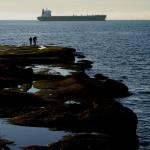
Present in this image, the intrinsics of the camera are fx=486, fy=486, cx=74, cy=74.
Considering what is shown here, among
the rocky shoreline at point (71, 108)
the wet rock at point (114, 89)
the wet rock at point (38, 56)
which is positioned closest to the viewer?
the rocky shoreline at point (71, 108)

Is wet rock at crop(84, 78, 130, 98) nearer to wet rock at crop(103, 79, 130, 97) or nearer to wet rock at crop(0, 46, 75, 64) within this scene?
wet rock at crop(103, 79, 130, 97)

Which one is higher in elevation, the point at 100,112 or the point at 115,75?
the point at 100,112

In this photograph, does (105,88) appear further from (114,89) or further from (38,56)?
(38,56)

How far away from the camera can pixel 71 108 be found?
1426 inches

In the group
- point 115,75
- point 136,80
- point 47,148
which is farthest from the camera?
point 115,75

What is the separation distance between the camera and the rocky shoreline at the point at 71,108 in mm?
29000

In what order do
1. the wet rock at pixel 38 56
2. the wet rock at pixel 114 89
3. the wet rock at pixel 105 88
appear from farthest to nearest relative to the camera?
the wet rock at pixel 38 56, the wet rock at pixel 114 89, the wet rock at pixel 105 88

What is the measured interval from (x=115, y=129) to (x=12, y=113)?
862 cm

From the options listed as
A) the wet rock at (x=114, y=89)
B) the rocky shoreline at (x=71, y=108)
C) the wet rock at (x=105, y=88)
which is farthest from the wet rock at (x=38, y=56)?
the wet rock at (x=114, y=89)

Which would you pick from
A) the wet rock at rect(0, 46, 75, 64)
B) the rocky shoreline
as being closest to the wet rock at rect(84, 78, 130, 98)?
the rocky shoreline

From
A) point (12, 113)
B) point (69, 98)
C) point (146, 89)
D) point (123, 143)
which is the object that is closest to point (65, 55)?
point (146, 89)

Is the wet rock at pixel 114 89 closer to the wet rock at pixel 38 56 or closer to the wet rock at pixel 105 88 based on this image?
the wet rock at pixel 105 88

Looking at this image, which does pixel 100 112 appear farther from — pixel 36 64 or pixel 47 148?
pixel 36 64

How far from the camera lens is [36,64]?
2857 inches
